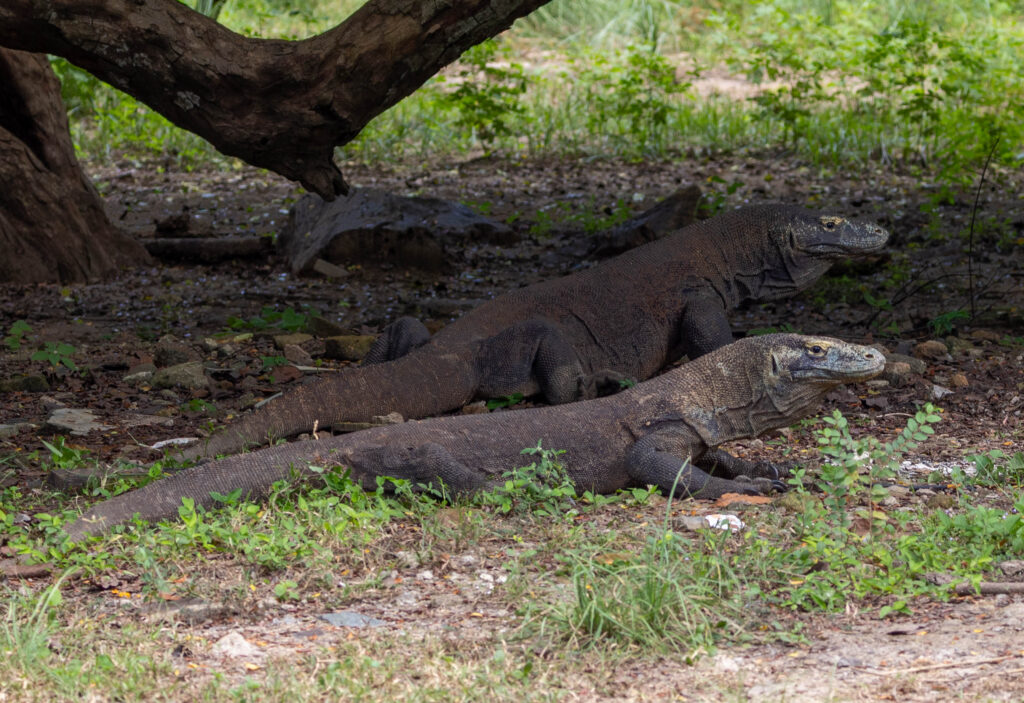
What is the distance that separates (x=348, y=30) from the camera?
4.84 m

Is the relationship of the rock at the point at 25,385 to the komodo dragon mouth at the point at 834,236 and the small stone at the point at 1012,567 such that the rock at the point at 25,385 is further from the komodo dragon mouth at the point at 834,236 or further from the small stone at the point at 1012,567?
→ the small stone at the point at 1012,567

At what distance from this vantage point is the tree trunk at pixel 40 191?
728cm

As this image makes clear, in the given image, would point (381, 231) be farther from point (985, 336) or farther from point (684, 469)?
point (684, 469)

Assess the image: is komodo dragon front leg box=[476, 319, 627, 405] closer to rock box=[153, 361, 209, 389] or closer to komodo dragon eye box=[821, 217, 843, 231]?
rock box=[153, 361, 209, 389]

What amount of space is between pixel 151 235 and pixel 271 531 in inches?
234

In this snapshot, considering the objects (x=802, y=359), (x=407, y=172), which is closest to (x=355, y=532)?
(x=802, y=359)

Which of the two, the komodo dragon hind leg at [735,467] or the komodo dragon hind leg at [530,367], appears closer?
the komodo dragon hind leg at [735,467]

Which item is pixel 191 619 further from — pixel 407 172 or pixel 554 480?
pixel 407 172

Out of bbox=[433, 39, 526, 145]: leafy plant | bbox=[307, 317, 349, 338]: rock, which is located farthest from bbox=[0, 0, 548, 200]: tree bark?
bbox=[433, 39, 526, 145]: leafy plant

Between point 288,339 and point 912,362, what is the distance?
10.5 feet

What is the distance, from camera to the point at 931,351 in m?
6.04

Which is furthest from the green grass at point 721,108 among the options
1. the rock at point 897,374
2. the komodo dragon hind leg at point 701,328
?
the komodo dragon hind leg at point 701,328

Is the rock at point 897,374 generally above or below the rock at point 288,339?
above

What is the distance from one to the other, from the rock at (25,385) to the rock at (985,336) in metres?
4.74
